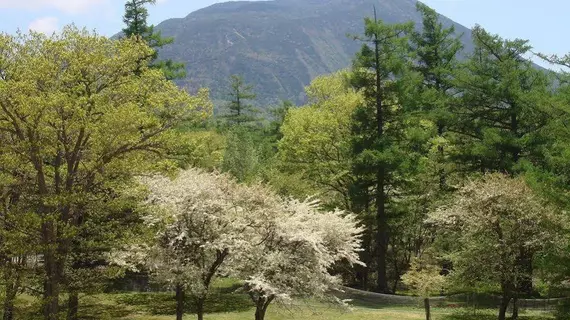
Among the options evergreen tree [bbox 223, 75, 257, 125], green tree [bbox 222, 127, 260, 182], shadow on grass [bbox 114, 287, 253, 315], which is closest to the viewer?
shadow on grass [bbox 114, 287, 253, 315]

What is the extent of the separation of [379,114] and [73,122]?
2196 centimetres

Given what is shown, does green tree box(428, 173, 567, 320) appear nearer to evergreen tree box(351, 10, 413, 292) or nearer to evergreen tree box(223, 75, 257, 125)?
evergreen tree box(351, 10, 413, 292)

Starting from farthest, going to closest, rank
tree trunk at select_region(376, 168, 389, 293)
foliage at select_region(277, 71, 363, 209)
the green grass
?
foliage at select_region(277, 71, 363, 209) → tree trunk at select_region(376, 168, 389, 293) → the green grass

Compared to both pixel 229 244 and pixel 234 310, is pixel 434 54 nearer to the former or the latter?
pixel 234 310

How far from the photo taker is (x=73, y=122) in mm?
14609

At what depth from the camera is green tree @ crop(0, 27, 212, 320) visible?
14586mm

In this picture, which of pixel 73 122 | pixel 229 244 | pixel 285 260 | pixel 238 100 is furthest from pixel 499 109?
pixel 238 100

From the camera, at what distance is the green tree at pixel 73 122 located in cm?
1459

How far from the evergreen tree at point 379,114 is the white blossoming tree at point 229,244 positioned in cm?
1339

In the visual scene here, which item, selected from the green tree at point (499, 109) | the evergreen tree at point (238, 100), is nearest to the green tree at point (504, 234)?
the green tree at point (499, 109)

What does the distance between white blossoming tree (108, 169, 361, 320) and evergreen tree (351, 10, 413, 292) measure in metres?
13.4

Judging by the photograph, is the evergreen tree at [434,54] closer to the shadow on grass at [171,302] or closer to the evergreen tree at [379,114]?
the evergreen tree at [379,114]

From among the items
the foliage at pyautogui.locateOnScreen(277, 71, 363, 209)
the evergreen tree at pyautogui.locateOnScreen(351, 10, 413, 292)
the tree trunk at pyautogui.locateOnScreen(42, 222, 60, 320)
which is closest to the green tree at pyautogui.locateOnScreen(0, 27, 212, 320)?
the tree trunk at pyautogui.locateOnScreen(42, 222, 60, 320)

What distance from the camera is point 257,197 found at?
1911 cm
